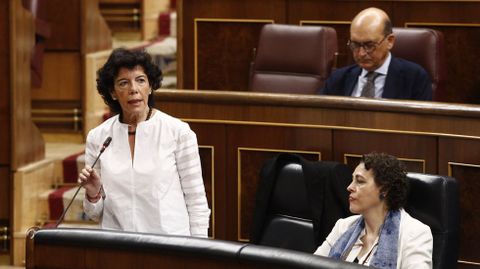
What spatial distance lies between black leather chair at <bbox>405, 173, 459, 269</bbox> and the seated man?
2.84ft

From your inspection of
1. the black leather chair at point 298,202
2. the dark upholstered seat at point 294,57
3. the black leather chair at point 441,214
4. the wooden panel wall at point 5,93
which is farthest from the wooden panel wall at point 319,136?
the wooden panel wall at point 5,93

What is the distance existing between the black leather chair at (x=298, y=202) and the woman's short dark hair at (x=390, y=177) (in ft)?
0.93

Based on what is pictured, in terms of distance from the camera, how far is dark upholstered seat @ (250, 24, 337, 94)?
12.5ft

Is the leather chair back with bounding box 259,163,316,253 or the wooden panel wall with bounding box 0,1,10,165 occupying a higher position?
the wooden panel wall with bounding box 0,1,10,165

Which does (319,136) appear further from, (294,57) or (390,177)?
(294,57)

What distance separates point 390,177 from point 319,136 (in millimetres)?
584

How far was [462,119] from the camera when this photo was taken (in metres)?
2.91

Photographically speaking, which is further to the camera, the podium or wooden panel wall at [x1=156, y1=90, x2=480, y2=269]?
wooden panel wall at [x1=156, y1=90, x2=480, y2=269]

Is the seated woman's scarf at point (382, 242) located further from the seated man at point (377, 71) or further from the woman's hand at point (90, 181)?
the seated man at point (377, 71)

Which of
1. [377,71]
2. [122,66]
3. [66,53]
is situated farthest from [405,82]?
[66,53]

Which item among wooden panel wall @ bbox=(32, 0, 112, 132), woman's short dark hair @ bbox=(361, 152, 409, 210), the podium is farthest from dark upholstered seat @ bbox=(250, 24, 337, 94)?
the podium

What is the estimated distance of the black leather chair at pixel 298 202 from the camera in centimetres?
292

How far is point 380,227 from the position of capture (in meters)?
2.57

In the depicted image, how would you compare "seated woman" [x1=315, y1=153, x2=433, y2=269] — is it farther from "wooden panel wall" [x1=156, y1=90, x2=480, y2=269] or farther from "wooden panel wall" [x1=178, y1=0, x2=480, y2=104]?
"wooden panel wall" [x1=178, y1=0, x2=480, y2=104]
